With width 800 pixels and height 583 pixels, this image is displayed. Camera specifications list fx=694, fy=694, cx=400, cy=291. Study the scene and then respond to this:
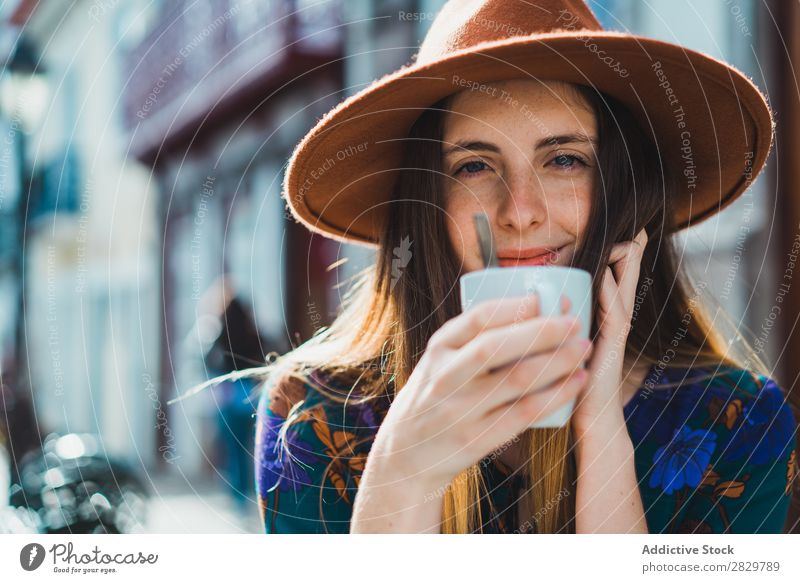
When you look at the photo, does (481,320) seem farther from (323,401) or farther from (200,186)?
(200,186)

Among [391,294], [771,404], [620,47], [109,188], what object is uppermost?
[109,188]

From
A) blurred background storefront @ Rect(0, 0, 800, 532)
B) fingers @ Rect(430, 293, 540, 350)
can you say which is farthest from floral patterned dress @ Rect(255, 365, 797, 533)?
fingers @ Rect(430, 293, 540, 350)

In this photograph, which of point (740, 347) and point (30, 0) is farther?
point (740, 347)

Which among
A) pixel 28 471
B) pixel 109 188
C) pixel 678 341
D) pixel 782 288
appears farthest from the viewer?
pixel 109 188

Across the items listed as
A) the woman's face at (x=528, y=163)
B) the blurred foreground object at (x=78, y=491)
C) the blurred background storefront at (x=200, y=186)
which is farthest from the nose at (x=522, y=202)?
the blurred foreground object at (x=78, y=491)

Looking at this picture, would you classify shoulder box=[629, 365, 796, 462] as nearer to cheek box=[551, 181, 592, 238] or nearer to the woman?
the woman

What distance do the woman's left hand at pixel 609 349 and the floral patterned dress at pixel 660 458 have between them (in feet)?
0.52

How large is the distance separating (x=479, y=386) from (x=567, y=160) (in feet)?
1.19

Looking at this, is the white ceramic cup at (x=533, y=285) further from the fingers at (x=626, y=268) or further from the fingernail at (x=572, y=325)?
the fingers at (x=626, y=268)

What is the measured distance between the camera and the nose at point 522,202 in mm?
688

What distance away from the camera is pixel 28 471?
5.56 feet

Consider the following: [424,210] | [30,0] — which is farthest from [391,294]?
[30,0]
